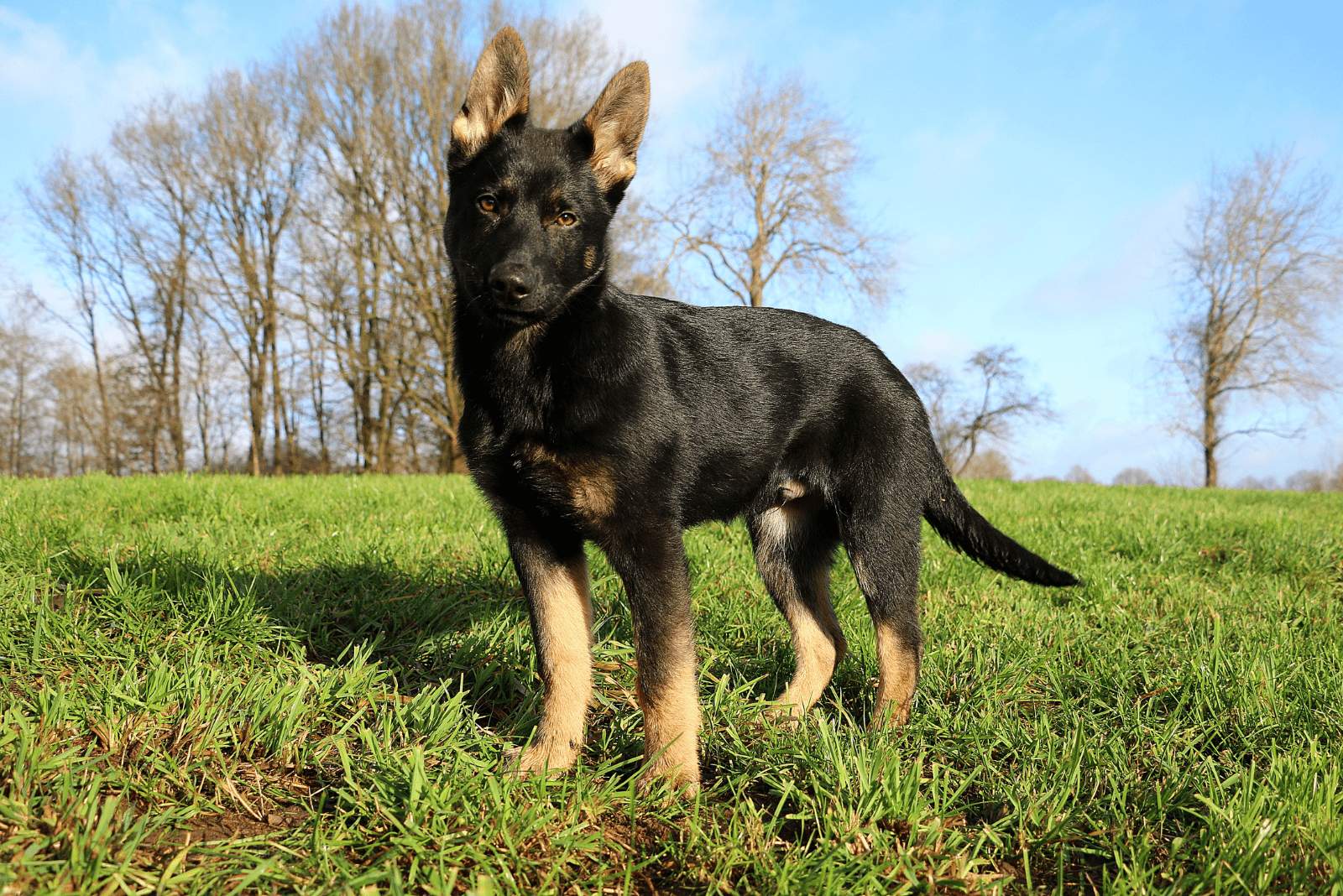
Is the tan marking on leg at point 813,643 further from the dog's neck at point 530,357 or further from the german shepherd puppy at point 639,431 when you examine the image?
the dog's neck at point 530,357

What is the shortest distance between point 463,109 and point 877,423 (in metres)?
2.10

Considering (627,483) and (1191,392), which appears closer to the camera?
(627,483)

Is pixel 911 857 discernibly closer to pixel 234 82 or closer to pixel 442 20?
pixel 442 20

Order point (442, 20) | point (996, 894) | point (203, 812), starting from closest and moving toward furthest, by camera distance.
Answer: point (996, 894)
point (203, 812)
point (442, 20)

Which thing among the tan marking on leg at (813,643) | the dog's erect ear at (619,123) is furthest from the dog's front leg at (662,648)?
the dog's erect ear at (619,123)

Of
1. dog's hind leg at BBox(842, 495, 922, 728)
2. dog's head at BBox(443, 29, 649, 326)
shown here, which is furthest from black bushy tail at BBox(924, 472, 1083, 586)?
dog's head at BBox(443, 29, 649, 326)

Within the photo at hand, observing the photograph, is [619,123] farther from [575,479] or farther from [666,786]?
[666,786]

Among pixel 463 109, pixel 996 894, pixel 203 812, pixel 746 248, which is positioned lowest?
pixel 996 894

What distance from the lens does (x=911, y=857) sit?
203 cm

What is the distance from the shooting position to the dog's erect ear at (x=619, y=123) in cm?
297

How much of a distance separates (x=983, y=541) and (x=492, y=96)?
287 centimetres

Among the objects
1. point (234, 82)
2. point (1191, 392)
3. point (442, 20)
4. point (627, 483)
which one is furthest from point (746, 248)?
point (627, 483)

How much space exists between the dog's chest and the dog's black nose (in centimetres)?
50

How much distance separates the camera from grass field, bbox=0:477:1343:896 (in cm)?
199
